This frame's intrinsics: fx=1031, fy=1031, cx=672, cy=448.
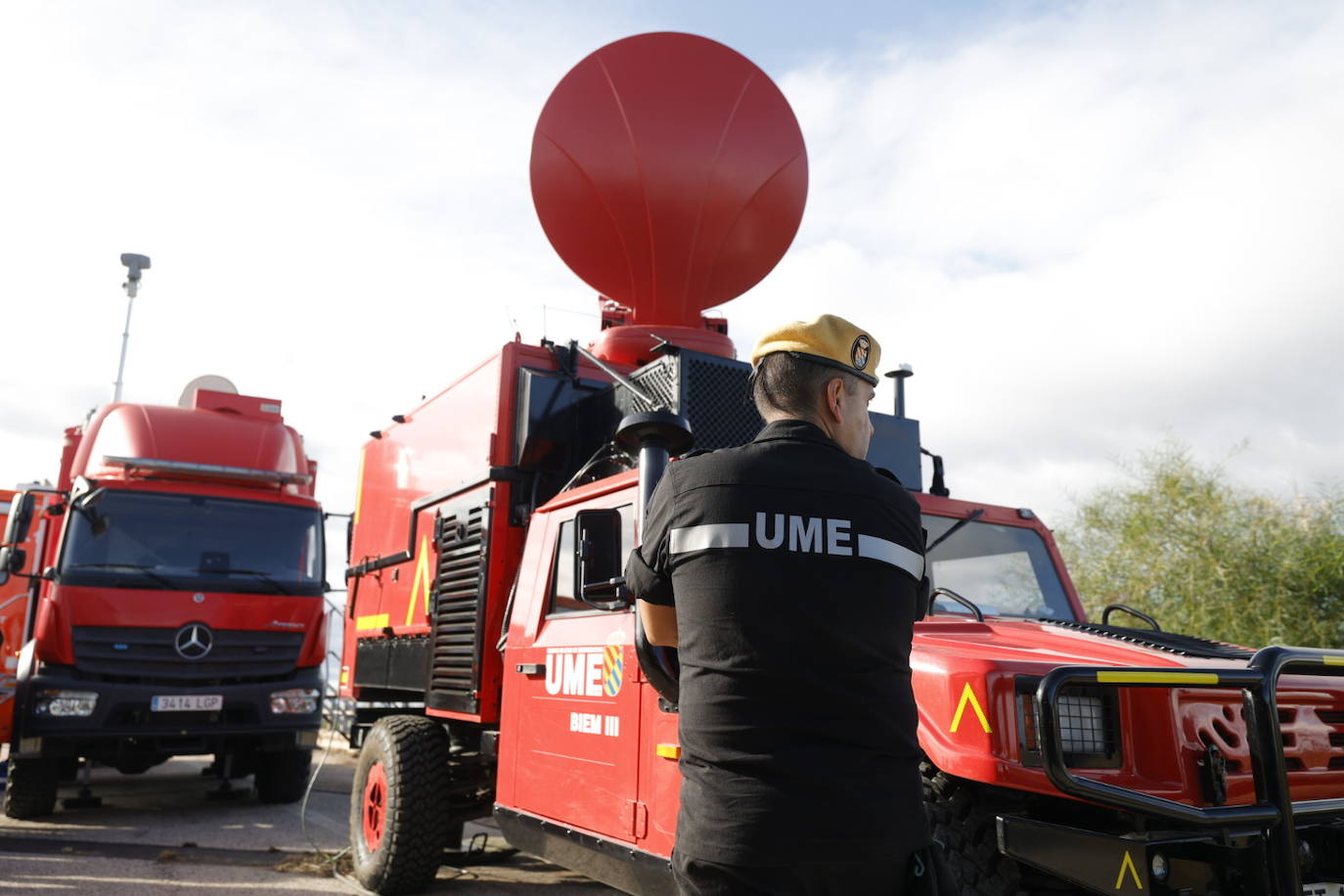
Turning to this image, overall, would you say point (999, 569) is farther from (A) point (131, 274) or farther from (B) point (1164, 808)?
(A) point (131, 274)

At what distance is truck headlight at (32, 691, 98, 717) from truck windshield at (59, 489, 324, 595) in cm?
85

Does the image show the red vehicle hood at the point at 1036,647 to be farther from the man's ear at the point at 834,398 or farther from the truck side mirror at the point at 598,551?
the man's ear at the point at 834,398

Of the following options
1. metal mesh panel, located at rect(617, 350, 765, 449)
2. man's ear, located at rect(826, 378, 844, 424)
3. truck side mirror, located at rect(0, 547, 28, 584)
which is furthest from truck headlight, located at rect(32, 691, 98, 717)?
man's ear, located at rect(826, 378, 844, 424)

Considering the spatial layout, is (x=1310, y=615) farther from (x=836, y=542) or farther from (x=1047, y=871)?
(x=836, y=542)

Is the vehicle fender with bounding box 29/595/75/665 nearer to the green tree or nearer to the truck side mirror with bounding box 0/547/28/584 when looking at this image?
the truck side mirror with bounding box 0/547/28/584

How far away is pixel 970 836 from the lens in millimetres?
2842

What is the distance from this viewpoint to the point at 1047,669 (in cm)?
275

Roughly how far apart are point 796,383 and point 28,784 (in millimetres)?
8499

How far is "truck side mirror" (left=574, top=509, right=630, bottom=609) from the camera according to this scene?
11.3ft

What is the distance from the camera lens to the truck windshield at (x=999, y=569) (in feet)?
15.3

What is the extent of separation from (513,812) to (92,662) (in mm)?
4966

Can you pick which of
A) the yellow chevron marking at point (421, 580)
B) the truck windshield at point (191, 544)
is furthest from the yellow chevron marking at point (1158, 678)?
the truck windshield at point (191, 544)

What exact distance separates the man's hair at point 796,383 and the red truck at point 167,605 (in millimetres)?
7759

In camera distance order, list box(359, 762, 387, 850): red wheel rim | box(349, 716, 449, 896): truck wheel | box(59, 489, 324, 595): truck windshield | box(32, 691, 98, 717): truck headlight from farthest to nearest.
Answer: box(59, 489, 324, 595): truck windshield
box(32, 691, 98, 717): truck headlight
box(359, 762, 387, 850): red wheel rim
box(349, 716, 449, 896): truck wheel
